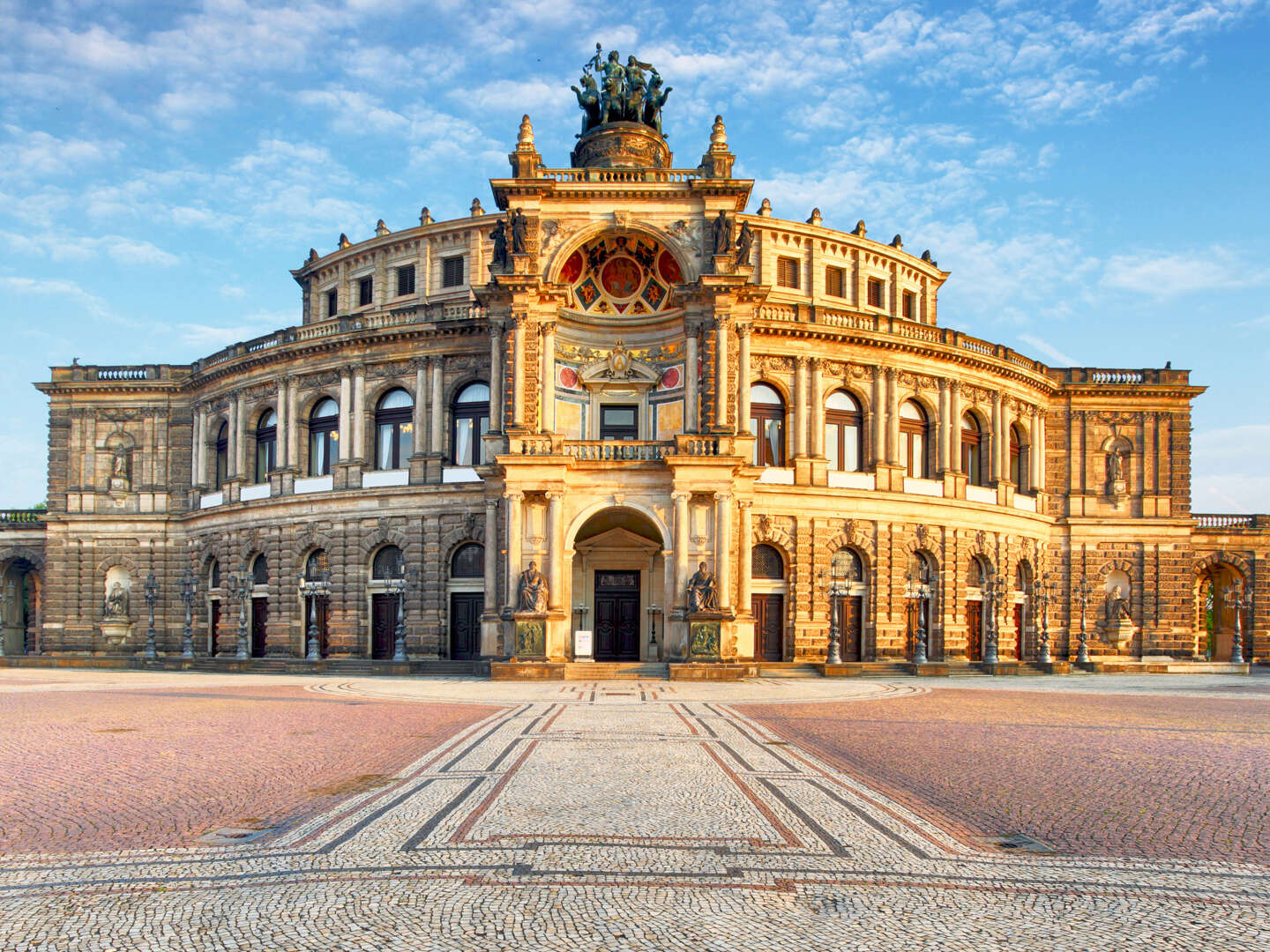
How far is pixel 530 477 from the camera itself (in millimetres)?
37156

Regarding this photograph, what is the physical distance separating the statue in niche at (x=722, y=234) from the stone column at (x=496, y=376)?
9.02 metres

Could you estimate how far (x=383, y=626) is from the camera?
46562 millimetres

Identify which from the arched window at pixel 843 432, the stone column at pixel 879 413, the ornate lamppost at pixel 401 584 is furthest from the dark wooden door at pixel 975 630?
the ornate lamppost at pixel 401 584

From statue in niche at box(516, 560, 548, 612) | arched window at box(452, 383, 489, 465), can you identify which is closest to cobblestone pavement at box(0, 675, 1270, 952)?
statue in niche at box(516, 560, 548, 612)

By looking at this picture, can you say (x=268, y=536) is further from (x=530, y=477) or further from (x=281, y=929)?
(x=281, y=929)

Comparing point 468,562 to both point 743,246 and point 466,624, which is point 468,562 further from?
point 743,246

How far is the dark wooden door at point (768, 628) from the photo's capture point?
4412cm

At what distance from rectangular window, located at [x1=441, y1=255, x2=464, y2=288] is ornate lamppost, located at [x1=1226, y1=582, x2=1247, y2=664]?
42.2 meters

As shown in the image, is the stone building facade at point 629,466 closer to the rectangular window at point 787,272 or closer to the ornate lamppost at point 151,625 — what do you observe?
the rectangular window at point 787,272

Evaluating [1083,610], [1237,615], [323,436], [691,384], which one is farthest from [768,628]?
[1237,615]

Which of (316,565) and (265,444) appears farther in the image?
(265,444)

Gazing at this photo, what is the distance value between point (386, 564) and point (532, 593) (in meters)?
13.5

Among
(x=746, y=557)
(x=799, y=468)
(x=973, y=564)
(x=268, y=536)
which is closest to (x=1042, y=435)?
(x=973, y=564)

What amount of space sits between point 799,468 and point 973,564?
11.0 metres
